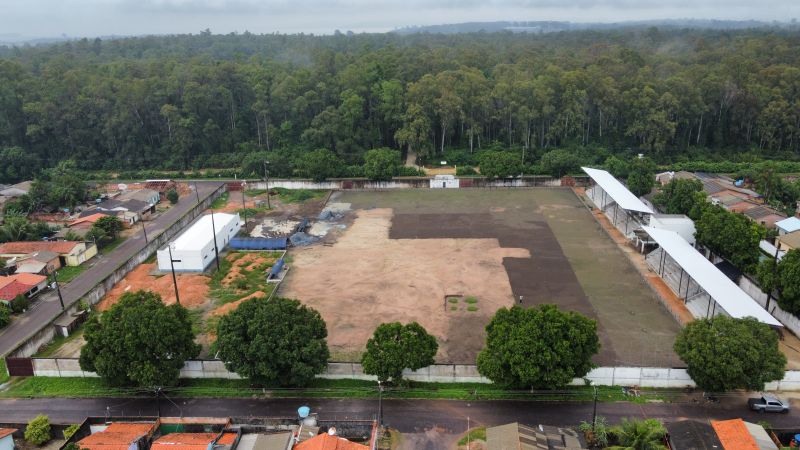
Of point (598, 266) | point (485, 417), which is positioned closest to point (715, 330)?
point (485, 417)

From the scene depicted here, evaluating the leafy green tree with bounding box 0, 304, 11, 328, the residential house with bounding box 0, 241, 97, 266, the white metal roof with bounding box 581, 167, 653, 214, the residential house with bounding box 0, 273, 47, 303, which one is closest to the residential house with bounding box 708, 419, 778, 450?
the white metal roof with bounding box 581, 167, 653, 214

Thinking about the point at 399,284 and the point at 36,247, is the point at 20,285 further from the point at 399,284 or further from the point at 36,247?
the point at 399,284

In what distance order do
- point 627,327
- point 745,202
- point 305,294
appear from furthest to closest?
1. point 745,202
2. point 305,294
3. point 627,327

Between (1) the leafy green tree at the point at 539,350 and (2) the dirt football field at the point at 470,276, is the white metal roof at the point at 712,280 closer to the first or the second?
(2) the dirt football field at the point at 470,276

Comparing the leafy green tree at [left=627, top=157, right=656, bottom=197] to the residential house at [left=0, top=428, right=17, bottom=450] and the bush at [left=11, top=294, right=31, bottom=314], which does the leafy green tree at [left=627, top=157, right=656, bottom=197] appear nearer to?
the residential house at [left=0, top=428, right=17, bottom=450]

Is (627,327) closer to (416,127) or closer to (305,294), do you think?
(305,294)
